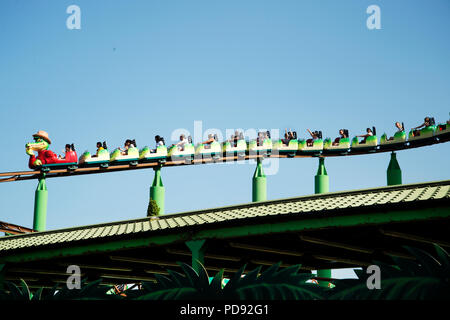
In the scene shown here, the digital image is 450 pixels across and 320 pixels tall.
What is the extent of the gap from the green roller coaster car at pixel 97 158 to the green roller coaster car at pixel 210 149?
13.4ft

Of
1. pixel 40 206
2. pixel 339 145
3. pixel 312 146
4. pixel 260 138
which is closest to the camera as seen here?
pixel 40 206

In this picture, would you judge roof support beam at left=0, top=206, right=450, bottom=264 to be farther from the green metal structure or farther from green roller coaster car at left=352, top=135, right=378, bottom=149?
green roller coaster car at left=352, top=135, right=378, bottom=149

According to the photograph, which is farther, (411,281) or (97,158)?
(97,158)

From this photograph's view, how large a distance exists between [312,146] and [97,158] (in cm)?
994

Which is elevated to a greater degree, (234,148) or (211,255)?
(234,148)

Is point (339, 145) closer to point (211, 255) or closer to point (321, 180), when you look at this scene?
point (321, 180)

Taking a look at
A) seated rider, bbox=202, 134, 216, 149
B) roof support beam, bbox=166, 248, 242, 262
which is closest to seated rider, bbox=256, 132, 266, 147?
seated rider, bbox=202, 134, 216, 149

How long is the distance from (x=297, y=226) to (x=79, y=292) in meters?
4.46

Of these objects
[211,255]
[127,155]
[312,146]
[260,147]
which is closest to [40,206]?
[127,155]

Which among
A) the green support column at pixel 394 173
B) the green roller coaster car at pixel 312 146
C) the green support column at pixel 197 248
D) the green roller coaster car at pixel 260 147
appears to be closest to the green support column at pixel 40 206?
the green roller coaster car at pixel 260 147

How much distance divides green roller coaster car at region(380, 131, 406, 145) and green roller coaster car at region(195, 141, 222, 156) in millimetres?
7406

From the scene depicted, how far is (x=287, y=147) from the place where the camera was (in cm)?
3102

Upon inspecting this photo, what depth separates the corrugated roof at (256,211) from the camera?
11.1 m
